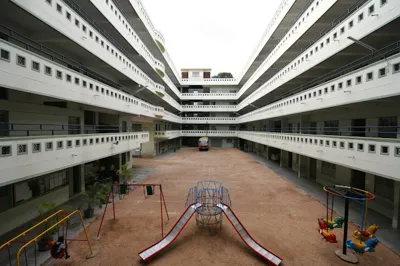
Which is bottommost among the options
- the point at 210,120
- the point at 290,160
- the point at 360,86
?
the point at 290,160

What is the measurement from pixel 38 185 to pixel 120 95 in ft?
24.8

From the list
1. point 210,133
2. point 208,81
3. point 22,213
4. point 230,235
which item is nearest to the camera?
point 230,235

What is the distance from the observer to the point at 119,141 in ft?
48.5

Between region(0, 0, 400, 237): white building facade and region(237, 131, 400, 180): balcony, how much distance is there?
4 centimetres

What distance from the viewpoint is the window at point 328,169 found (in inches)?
615

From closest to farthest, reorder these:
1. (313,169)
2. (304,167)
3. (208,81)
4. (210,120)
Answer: (313,169) < (304,167) < (210,120) < (208,81)

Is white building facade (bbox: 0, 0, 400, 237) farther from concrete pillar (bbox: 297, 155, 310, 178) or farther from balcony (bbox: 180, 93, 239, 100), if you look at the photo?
balcony (bbox: 180, 93, 239, 100)

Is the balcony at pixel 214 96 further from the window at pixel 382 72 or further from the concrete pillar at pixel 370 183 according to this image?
the window at pixel 382 72

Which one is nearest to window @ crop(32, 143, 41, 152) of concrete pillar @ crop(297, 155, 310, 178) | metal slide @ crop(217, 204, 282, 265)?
metal slide @ crop(217, 204, 282, 265)

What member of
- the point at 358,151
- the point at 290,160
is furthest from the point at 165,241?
the point at 290,160

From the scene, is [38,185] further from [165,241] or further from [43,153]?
[165,241]

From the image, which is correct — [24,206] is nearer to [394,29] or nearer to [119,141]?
[119,141]

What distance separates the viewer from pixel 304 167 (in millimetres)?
19609

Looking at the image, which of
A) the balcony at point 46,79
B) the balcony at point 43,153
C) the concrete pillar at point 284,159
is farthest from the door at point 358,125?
the balcony at point 46,79
